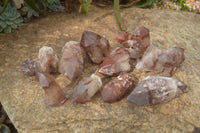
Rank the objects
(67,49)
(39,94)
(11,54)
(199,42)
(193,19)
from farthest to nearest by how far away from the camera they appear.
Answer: (193,19), (199,42), (11,54), (67,49), (39,94)

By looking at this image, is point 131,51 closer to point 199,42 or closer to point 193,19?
point 199,42

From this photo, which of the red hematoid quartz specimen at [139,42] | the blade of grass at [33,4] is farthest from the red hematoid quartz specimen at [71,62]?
the blade of grass at [33,4]

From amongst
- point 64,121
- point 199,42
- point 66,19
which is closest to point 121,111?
point 64,121

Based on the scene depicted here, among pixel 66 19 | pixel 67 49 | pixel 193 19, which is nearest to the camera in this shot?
pixel 67 49

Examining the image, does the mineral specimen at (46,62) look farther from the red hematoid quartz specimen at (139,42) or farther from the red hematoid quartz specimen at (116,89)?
the red hematoid quartz specimen at (139,42)

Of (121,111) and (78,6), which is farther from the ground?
(78,6)

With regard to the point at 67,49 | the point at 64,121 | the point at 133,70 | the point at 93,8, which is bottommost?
the point at 64,121

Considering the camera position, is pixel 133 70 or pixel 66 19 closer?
pixel 133 70
